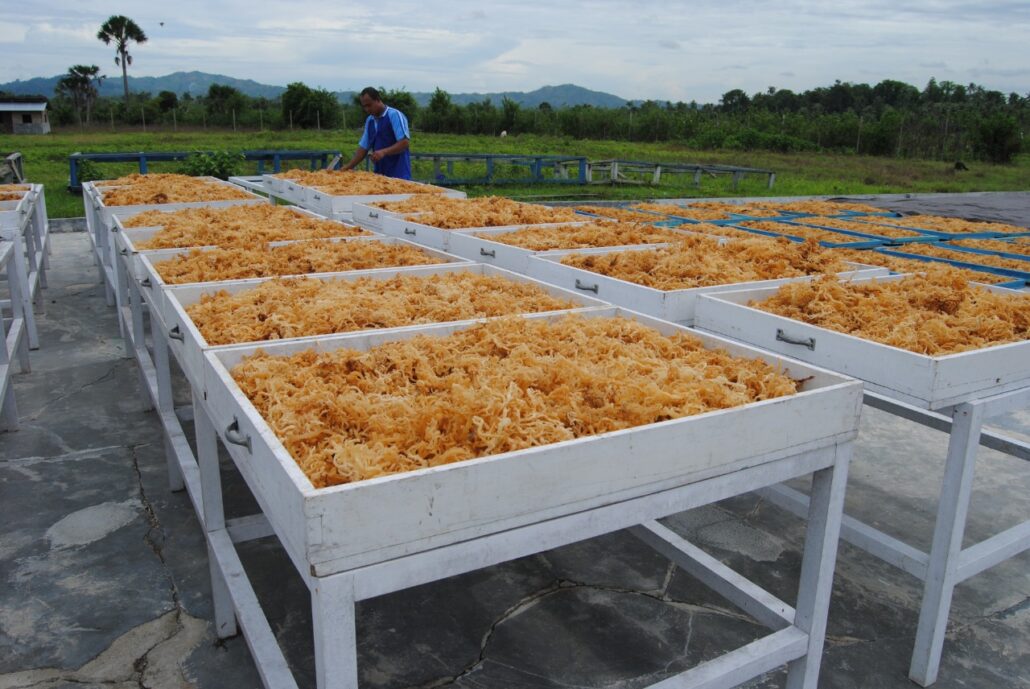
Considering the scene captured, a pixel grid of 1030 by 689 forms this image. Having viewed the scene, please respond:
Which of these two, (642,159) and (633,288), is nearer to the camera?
(633,288)

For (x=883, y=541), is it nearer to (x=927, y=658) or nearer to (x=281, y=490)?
(x=927, y=658)

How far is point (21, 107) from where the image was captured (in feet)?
163

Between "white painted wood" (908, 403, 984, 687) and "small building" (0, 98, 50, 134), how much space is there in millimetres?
55508

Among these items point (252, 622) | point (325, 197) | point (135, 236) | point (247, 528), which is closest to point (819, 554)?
point (252, 622)

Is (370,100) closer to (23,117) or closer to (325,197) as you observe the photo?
(325,197)

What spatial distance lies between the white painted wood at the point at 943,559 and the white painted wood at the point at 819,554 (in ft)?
2.42

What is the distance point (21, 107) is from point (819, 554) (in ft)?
194

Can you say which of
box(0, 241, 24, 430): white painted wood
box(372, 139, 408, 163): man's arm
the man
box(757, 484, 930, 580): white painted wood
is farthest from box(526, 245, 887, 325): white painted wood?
the man

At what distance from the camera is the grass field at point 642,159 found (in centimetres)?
1698

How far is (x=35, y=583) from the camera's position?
10.5 feet

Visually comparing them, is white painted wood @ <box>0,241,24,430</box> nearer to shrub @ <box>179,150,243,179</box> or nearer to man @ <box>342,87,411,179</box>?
man @ <box>342,87,411,179</box>

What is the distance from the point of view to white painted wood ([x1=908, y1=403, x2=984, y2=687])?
264cm

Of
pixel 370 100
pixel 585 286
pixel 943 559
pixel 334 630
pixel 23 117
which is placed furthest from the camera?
pixel 23 117

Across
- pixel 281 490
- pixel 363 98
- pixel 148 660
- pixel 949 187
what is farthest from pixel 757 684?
pixel 949 187
